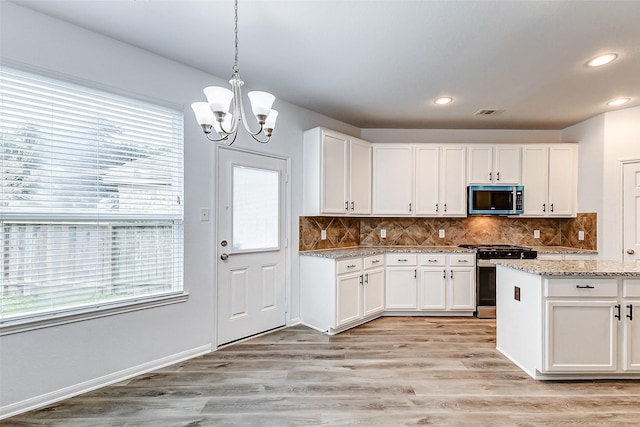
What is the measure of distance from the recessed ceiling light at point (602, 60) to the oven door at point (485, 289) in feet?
7.39

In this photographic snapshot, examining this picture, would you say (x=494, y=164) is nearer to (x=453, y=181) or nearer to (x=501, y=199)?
(x=501, y=199)

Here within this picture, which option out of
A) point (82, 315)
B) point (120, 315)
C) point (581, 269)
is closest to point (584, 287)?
point (581, 269)

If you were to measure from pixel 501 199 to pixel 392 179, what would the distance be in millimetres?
1440

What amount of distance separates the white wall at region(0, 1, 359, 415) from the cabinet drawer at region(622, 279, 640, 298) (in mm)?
3236

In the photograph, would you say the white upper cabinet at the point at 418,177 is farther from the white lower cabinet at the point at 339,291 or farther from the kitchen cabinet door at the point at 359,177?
the white lower cabinet at the point at 339,291

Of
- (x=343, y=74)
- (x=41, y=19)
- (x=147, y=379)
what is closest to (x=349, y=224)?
(x=343, y=74)

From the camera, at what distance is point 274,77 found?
291 centimetres

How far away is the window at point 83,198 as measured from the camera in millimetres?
1932

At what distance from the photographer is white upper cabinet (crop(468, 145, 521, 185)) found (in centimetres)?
418

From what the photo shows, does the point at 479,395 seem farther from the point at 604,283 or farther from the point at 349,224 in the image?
the point at 349,224

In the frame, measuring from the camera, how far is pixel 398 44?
7.63 feet

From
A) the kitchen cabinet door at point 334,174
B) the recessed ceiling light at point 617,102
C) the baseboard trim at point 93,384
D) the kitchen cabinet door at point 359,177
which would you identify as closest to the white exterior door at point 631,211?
the recessed ceiling light at point 617,102

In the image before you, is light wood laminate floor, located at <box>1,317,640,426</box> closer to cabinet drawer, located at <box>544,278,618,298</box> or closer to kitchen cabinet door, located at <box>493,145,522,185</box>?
cabinet drawer, located at <box>544,278,618,298</box>

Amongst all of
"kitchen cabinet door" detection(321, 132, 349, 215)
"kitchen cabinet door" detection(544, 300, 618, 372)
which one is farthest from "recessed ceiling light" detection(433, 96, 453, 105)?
"kitchen cabinet door" detection(544, 300, 618, 372)
